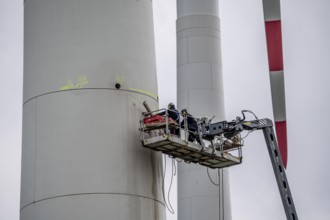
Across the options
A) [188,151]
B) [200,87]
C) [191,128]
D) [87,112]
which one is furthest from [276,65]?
[87,112]

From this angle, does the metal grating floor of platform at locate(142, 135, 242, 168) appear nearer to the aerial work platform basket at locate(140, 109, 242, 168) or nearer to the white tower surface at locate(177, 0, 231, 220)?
the aerial work platform basket at locate(140, 109, 242, 168)

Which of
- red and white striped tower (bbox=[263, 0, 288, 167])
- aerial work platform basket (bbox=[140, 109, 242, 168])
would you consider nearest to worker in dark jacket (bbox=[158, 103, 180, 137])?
aerial work platform basket (bbox=[140, 109, 242, 168])

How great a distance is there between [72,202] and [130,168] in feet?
8.47

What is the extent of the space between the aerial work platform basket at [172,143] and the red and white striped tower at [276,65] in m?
7.88

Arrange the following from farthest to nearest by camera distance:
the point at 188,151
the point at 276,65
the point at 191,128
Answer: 1. the point at 276,65
2. the point at 191,128
3. the point at 188,151

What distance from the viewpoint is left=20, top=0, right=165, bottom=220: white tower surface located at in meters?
27.9

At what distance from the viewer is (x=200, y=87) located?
43844 mm

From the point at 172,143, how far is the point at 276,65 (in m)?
13.0

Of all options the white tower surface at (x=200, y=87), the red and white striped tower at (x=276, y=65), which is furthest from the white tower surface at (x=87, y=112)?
the white tower surface at (x=200, y=87)

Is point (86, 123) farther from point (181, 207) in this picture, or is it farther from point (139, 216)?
point (181, 207)

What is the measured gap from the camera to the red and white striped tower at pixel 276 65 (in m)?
39.6

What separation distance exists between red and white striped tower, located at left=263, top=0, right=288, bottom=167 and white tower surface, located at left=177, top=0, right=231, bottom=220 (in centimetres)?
411

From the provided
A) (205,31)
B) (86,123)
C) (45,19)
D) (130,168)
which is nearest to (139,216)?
(130,168)

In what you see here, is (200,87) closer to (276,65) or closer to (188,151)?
(276,65)
